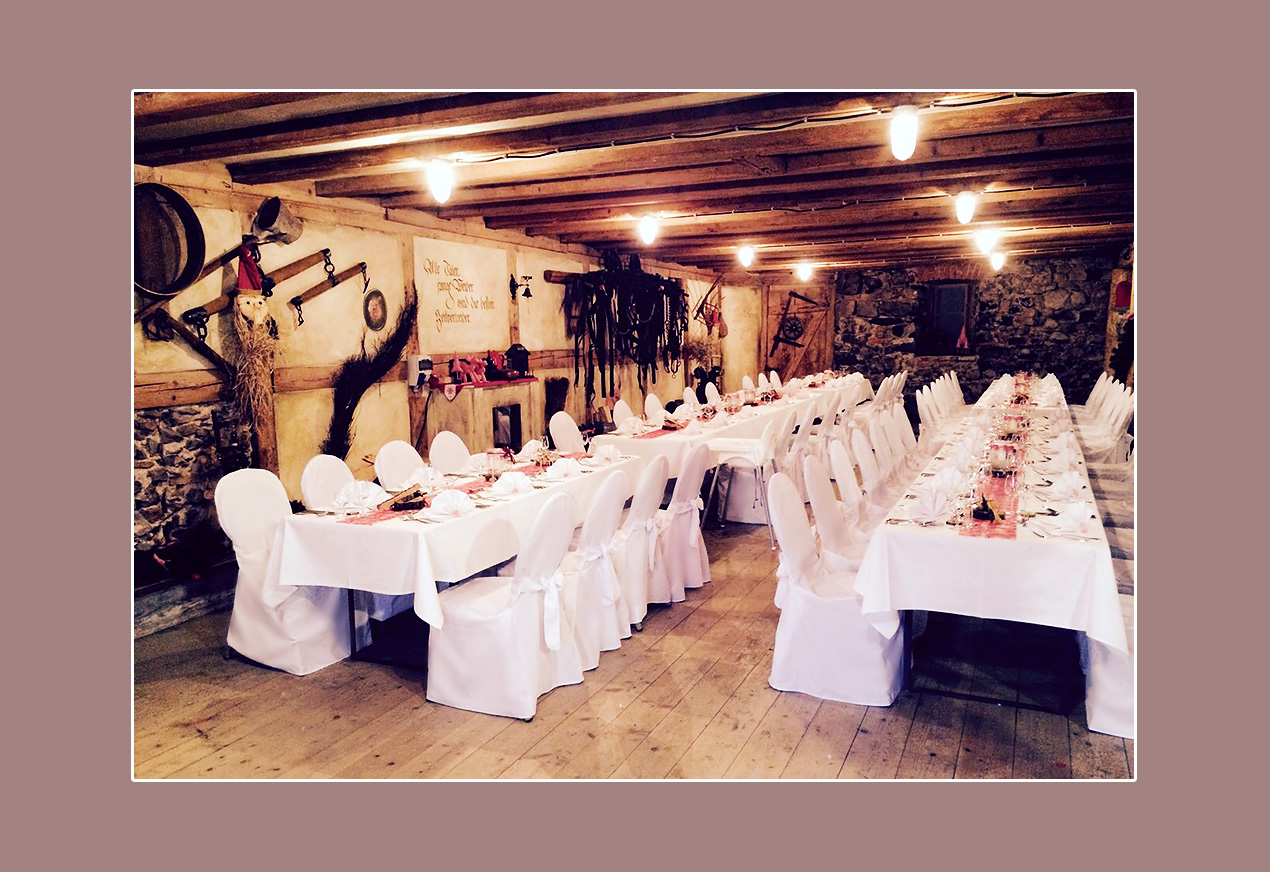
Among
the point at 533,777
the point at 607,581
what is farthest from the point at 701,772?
the point at 607,581

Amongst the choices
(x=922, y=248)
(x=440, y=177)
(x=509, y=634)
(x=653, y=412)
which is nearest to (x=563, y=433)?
(x=653, y=412)

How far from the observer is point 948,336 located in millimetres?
15391

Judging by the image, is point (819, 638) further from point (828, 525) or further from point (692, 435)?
point (692, 435)

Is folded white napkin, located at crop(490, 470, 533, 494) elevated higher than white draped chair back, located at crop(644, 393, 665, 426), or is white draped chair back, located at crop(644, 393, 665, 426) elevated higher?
white draped chair back, located at crop(644, 393, 665, 426)

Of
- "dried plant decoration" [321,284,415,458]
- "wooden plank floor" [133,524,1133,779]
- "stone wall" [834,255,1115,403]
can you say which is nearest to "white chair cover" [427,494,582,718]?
"wooden plank floor" [133,524,1133,779]

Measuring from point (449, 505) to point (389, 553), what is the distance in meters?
0.40

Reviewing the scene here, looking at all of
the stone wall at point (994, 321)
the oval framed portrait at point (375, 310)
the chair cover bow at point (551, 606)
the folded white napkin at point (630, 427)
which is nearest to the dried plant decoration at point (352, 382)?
the oval framed portrait at point (375, 310)

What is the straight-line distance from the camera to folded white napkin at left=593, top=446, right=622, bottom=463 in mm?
5883

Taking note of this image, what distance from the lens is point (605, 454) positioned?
5.93m

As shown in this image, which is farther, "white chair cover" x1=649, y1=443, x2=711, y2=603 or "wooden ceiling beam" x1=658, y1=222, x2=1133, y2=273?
"wooden ceiling beam" x1=658, y1=222, x2=1133, y2=273

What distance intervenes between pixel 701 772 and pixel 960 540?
4.78 feet

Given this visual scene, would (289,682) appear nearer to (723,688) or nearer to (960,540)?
(723,688)

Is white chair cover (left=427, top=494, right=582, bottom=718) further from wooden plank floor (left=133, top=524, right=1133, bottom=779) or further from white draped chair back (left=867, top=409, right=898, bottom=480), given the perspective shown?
white draped chair back (left=867, top=409, right=898, bottom=480)

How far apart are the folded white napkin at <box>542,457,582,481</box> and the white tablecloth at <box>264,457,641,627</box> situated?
0.71 m
